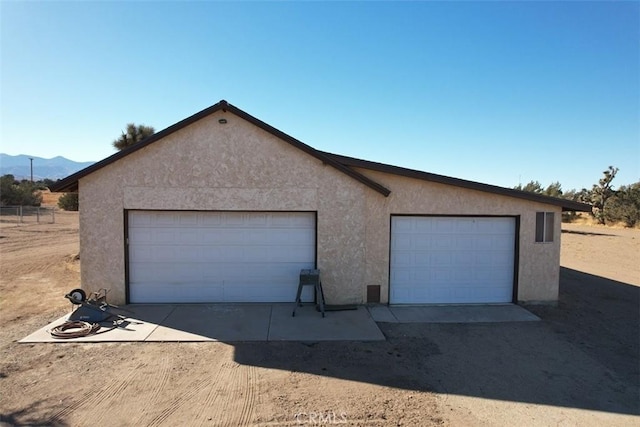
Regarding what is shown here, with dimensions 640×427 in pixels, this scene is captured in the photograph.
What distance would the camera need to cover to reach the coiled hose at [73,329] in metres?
6.84

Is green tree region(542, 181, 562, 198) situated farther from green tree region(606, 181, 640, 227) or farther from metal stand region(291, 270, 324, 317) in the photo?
metal stand region(291, 270, 324, 317)

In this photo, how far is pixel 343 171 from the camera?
8.77 m

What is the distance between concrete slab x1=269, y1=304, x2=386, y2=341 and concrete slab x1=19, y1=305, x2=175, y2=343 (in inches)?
96.3

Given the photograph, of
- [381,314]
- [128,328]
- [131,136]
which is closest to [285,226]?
[381,314]

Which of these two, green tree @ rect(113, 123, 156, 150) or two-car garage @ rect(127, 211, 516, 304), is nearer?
two-car garage @ rect(127, 211, 516, 304)

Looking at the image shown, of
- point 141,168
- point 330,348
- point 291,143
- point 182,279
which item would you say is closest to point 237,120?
point 291,143

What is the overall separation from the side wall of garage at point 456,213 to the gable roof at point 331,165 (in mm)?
225

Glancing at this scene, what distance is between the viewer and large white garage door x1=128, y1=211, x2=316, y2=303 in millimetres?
8969

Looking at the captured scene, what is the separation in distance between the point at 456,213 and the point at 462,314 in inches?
Result: 96.4

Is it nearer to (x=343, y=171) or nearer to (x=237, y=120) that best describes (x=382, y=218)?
(x=343, y=171)

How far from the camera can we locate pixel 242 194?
346 inches

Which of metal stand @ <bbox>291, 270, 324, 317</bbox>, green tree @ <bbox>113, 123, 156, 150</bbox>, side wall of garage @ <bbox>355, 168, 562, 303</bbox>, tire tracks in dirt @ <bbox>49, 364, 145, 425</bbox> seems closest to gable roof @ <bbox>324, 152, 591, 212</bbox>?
side wall of garage @ <bbox>355, 168, 562, 303</bbox>

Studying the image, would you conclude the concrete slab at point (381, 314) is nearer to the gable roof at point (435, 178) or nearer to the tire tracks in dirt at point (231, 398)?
the gable roof at point (435, 178)

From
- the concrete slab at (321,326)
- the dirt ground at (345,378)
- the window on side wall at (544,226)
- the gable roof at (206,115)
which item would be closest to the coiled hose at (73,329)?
the dirt ground at (345,378)
